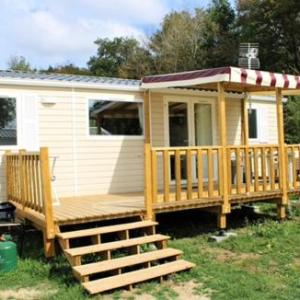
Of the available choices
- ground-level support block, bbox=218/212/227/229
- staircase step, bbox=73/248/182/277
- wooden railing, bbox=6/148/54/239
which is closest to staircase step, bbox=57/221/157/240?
wooden railing, bbox=6/148/54/239

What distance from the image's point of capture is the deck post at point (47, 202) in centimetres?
575

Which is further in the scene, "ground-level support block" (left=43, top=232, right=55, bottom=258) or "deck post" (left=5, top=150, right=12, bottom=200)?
"deck post" (left=5, top=150, right=12, bottom=200)

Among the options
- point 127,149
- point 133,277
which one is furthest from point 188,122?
point 133,277

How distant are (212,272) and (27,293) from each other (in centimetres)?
213

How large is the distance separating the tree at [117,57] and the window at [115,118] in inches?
1003

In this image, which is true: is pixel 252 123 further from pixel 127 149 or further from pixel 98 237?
pixel 98 237

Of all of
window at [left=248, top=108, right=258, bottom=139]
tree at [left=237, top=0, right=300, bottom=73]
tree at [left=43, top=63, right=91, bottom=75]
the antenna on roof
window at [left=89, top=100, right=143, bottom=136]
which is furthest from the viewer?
tree at [left=43, top=63, right=91, bottom=75]

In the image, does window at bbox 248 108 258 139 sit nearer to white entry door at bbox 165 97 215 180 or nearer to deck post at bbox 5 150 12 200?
white entry door at bbox 165 97 215 180

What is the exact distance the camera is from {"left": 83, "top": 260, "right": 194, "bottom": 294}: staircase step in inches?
191

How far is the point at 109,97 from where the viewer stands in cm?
894

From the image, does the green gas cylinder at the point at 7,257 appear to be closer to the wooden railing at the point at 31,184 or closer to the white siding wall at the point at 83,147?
the wooden railing at the point at 31,184

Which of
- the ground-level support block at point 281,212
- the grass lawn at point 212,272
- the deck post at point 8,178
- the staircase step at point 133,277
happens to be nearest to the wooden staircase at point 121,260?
the staircase step at point 133,277

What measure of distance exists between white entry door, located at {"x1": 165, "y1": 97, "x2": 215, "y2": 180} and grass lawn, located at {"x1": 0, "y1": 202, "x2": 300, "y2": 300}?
7.89ft

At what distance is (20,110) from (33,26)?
133 ft
